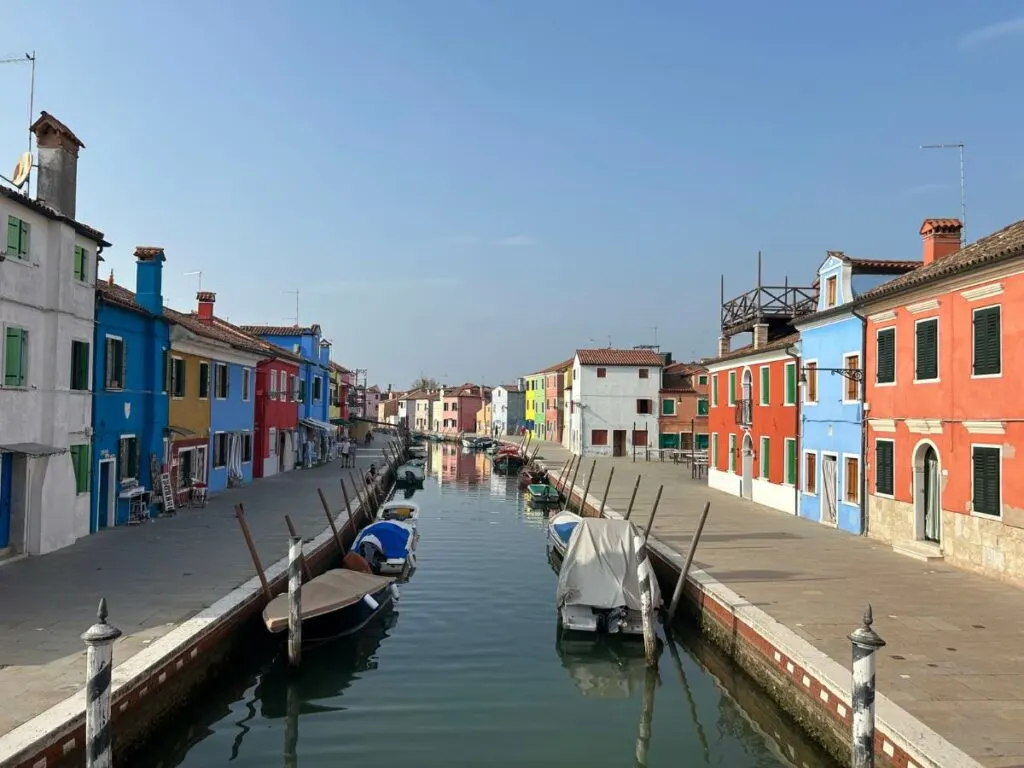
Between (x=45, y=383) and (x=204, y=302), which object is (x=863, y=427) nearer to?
(x=45, y=383)

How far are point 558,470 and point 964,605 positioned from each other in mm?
35127

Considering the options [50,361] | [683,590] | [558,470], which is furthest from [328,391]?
[683,590]

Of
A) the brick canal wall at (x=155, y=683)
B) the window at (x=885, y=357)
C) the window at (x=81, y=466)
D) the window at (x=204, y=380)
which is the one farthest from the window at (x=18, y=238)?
the window at (x=885, y=357)

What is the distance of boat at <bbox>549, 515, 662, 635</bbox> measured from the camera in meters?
14.9

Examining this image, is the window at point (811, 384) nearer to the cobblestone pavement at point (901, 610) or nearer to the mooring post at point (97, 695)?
the cobblestone pavement at point (901, 610)

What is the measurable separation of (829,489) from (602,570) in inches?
446

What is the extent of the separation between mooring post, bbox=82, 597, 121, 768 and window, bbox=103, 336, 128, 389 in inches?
548

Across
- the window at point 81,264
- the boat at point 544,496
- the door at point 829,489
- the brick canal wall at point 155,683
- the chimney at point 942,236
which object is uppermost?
the chimney at point 942,236

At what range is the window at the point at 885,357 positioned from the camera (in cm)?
2005

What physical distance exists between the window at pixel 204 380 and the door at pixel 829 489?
2060 cm

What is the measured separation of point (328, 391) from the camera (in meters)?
53.7

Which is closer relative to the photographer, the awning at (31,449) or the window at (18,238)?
the awning at (31,449)

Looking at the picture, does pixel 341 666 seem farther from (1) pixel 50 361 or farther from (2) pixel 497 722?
(1) pixel 50 361

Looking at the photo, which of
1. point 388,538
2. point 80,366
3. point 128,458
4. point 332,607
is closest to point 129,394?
point 128,458
